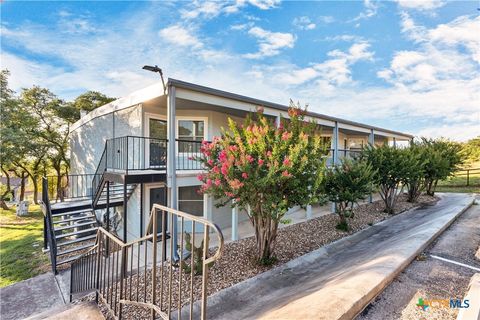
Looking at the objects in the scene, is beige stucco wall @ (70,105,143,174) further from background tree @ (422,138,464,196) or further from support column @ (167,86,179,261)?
background tree @ (422,138,464,196)

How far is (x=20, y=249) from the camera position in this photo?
323 inches

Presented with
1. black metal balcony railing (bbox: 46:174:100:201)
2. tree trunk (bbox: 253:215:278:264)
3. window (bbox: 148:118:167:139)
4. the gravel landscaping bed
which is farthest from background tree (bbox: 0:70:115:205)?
tree trunk (bbox: 253:215:278:264)

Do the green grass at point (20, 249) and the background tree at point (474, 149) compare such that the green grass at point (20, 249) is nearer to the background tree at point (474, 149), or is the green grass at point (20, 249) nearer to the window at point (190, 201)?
the window at point (190, 201)

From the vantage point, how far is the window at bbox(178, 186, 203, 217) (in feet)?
30.6

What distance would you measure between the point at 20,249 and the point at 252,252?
855 cm

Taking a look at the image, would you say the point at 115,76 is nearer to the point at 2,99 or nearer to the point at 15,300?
the point at 2,99

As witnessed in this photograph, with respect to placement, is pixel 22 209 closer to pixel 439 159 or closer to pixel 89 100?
pixel 89 100

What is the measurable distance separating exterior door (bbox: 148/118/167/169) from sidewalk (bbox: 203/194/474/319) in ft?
17.6

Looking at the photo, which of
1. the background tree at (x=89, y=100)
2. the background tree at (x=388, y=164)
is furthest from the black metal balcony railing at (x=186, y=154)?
the background tree at (x=89, y=100)

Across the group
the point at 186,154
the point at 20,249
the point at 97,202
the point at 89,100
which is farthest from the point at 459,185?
the point at 89,100

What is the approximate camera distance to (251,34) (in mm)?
11188

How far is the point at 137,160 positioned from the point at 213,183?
526cm

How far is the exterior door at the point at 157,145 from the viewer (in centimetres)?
855

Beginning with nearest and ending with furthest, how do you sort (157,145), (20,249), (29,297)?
1. (29,297)
2. (20,249)
3. (157,145)
